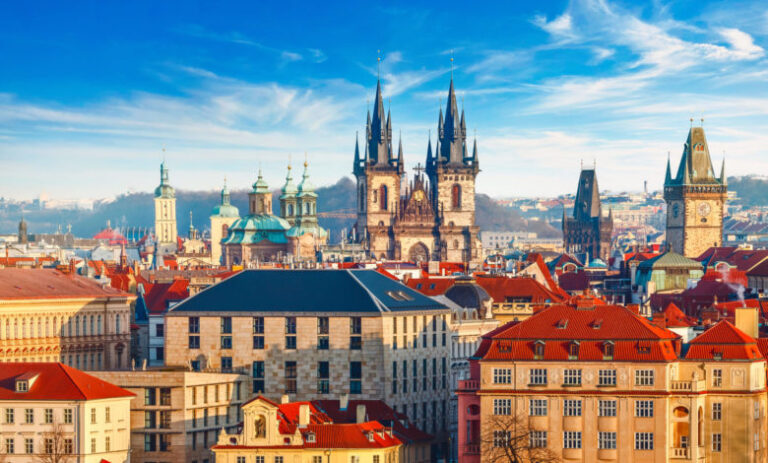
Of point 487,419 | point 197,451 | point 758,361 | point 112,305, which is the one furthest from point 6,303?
point 758,361

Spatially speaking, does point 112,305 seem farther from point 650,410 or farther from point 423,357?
point 650,410

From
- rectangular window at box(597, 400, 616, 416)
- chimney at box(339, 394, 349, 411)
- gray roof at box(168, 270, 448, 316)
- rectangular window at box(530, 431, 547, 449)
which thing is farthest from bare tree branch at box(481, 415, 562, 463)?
gray roof at box(168, 270, 448, 316)

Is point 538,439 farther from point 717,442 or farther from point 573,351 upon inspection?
point 717,442

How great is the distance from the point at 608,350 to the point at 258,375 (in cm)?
2895

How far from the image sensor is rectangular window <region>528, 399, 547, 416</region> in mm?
103225

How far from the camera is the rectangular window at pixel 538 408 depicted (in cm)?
10322

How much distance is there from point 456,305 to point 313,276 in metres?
17.4

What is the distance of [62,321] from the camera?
139 meters

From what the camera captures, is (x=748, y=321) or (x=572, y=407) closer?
(x=572, y=407)

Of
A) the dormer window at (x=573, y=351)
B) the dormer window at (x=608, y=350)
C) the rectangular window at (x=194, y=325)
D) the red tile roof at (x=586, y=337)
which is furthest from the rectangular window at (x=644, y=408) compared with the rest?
the rectangular window at (x=194, y=325)

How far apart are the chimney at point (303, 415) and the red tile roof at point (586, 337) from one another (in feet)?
30.5

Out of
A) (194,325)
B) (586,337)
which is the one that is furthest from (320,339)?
(586,337)

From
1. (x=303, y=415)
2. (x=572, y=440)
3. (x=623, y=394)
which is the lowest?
(x=572, y=440)

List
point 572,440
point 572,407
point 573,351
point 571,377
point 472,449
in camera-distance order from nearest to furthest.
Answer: point 572,440 < point 572,407 < point 571,377 < point 573,351 < point 472,449
